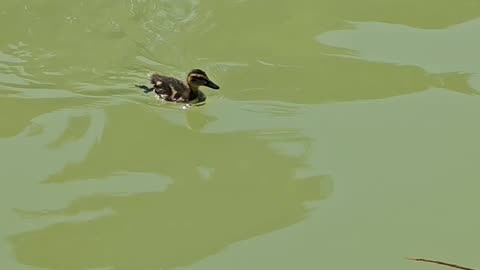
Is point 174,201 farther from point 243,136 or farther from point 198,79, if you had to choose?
point 198,79

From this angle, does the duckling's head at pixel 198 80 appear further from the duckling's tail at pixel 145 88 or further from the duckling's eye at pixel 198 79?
the duckling's tail at pixel 145 88

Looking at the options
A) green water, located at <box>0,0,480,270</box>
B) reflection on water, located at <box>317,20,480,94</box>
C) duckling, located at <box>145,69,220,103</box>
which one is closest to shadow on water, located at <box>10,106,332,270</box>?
green water, located at <box>0,0,480,270</box>

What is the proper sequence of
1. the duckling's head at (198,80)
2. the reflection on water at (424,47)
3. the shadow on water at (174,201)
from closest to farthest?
the shadow on water at (174,201), the duckling's head at (198,80), the reflection on water at (424,47)

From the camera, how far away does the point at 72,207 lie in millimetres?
2951

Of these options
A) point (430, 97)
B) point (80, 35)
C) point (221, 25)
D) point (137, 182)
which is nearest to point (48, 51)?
point (80, 35)

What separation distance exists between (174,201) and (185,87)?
0.68 meters

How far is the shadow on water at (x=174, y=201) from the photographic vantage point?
2799mm

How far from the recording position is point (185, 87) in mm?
3521

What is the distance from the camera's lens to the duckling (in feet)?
11.4

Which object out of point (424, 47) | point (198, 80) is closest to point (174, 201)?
point (198, 80)

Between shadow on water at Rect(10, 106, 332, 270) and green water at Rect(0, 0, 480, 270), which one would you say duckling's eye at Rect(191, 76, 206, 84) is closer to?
green water at Rect(0, 0, 480, 270)

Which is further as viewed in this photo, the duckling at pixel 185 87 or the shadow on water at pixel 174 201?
the duckling at pixel 185 87

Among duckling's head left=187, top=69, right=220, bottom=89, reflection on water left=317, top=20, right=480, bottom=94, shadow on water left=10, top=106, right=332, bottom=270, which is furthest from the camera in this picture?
reflection on water left=317, top=20, right=480, bottom=94

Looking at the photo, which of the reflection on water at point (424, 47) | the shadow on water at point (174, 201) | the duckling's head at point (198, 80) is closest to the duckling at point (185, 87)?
the duckling's head at point (198, 80)
